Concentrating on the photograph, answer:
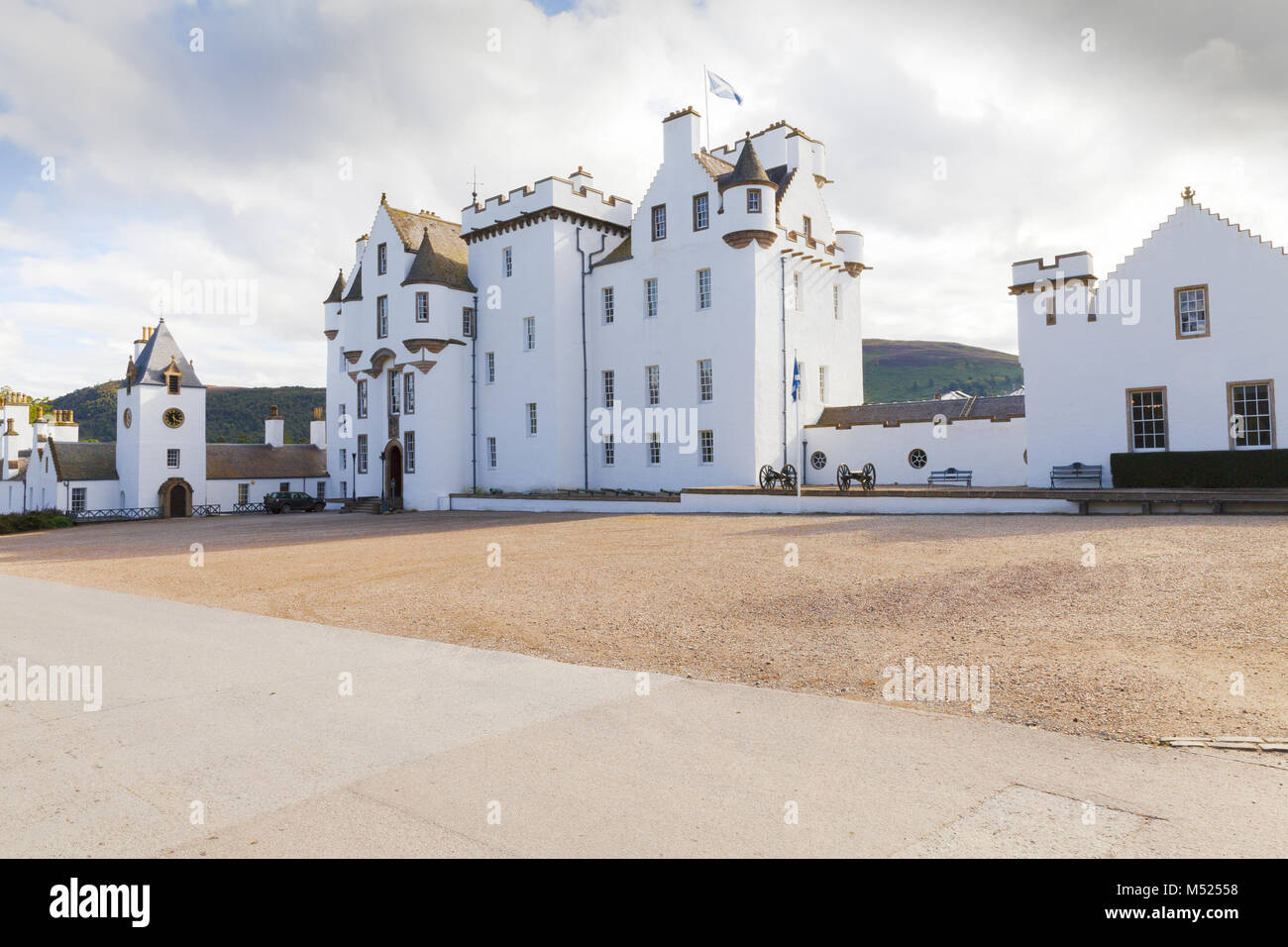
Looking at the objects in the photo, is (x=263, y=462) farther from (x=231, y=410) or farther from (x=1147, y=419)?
(x=231, y=410)

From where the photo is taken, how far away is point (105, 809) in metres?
4.99

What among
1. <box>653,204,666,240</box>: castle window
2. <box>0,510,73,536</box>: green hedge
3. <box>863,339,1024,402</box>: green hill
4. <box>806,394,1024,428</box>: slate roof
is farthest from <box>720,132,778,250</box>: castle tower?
<box>863,339,1024,402</box>: green hill

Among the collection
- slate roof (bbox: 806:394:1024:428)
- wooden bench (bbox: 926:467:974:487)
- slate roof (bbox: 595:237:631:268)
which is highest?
slate roof (bbox: 595:237:631:268)

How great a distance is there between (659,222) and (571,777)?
3348cm

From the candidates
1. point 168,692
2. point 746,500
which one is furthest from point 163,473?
point 168,692

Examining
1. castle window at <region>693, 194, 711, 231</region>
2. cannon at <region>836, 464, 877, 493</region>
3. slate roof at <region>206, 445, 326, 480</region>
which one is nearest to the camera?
cannon at <region>836, 464, 877, 493</region>

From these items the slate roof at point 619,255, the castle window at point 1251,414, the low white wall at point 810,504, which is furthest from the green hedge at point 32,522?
the castle window at point 1251,414

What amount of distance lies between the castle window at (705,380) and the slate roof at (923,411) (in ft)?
17.0

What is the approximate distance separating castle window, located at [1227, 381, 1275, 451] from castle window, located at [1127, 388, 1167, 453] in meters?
1.66

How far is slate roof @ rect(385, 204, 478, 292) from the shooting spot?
4078 cm

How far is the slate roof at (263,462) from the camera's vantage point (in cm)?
5600

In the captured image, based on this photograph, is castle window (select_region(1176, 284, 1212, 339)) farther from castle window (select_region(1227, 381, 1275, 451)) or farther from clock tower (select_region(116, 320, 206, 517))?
clock tower (select_region(116, 320, 206, 517))

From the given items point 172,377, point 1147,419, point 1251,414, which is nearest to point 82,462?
point 172,377

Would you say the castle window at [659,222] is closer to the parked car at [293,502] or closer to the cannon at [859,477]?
the cannon at [859,477]
